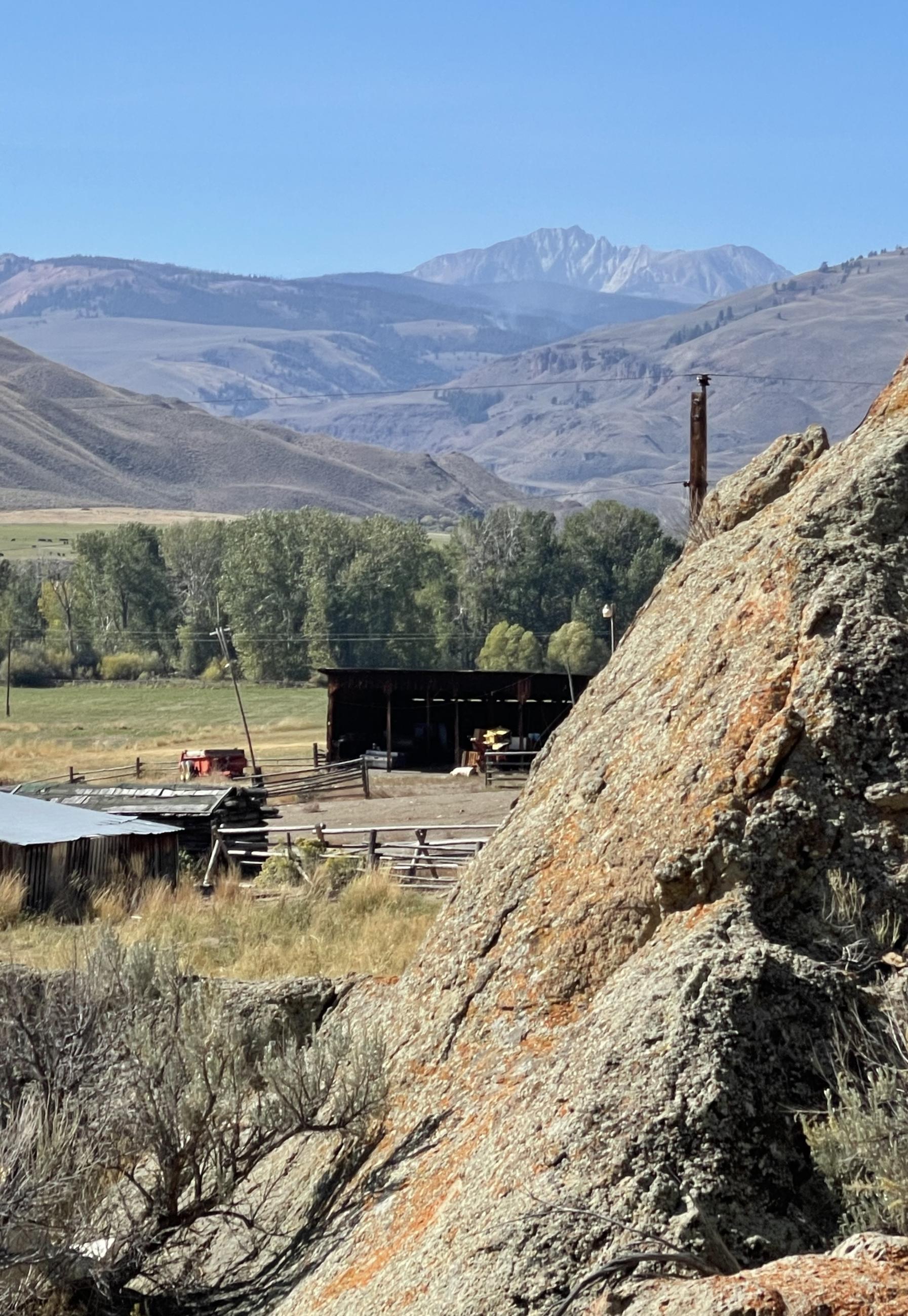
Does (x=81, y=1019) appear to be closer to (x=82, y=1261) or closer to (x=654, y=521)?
(x=82, y=1261)

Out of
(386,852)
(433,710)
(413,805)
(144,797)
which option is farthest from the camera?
(433,710)

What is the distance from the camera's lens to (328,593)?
343 feet

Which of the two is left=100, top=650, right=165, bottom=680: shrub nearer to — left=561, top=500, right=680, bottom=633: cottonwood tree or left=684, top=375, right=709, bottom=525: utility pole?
left=561, top=500, right=680, bottom=633: cottonwood tree

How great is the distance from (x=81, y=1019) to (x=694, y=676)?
3609 mm

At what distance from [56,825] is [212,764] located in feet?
104

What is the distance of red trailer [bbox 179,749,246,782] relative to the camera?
168ft

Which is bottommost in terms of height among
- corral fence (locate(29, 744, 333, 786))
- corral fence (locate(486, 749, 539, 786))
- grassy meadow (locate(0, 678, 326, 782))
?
grassy meadow (locate(0, 678, 326, 782))

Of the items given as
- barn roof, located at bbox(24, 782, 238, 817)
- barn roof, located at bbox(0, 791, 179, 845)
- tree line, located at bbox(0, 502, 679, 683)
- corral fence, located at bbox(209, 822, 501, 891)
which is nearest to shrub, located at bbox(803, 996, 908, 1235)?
barn roof, located at bbox(0, 791, 179, 845)

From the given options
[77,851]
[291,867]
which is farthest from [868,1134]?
[291,867]

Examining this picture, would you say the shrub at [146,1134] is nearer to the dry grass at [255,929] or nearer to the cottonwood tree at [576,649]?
the dry grass at [255,929]

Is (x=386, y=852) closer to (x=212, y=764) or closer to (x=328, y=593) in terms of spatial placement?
(x=212, y=764)

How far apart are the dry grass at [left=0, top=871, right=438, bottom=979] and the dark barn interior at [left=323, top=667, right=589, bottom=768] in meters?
32.3

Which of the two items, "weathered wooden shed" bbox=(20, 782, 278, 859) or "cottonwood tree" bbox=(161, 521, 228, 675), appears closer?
"weathered wooden shed" bbox=(20, 782, 278, 859)

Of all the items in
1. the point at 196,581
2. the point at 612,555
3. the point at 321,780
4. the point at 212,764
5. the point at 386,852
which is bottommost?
the point at 212,764
